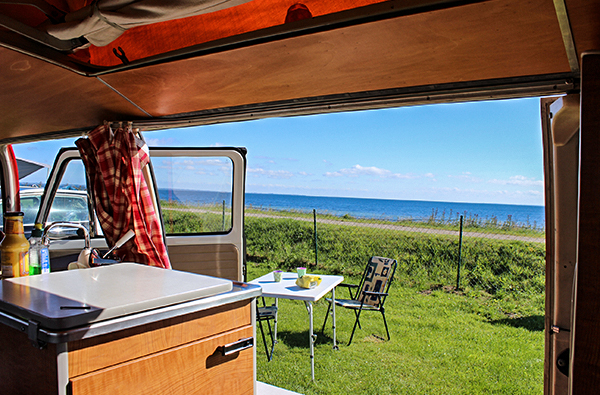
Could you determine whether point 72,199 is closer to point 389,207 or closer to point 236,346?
point 236,346

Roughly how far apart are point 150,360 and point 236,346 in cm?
32

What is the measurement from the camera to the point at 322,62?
1.47 metres

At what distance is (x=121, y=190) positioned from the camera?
2434mm

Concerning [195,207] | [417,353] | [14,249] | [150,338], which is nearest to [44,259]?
[14,249]

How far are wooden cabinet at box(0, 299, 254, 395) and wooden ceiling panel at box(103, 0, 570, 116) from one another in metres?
0.97

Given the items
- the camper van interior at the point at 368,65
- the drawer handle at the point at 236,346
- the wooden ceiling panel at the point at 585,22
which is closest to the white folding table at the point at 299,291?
the camper van interior at the point at 368,65

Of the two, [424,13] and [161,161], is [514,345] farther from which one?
[424,13]

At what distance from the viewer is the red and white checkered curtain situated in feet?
7.89

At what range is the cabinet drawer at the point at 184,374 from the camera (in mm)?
1002

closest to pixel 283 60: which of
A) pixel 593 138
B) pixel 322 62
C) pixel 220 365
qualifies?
pixel 322 62

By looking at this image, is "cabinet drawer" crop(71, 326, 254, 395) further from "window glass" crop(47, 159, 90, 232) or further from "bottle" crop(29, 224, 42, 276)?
"window glass" crop(47, 159, 90, 232)

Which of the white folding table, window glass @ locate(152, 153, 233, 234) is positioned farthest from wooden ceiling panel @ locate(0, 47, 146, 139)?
the white folding table

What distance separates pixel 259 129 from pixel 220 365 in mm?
35863

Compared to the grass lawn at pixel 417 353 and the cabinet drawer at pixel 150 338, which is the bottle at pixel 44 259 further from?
the grass lawn at pixel 417 353
